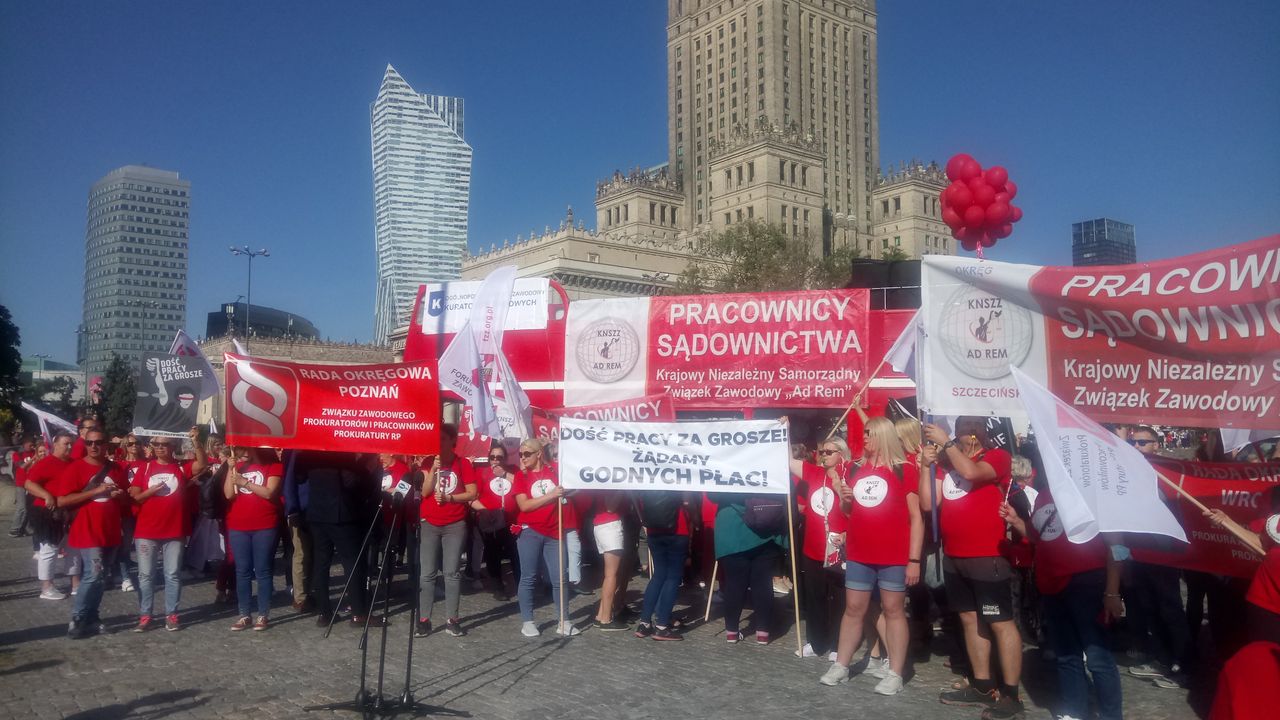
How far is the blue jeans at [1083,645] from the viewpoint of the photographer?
5750 mm

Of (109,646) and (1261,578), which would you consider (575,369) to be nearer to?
(109,646)

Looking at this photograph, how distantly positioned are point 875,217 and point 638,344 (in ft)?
350

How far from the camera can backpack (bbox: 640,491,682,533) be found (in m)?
8.33

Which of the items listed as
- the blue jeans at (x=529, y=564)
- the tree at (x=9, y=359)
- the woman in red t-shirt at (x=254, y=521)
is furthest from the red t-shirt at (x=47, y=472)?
the tree at (x=9, y=359)

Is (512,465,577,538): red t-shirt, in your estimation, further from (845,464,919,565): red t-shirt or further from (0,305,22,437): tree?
(0,305,22,437): tree

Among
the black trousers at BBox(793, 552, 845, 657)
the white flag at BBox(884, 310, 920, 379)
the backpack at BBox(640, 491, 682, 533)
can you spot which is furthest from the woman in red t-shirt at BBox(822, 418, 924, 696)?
the backpack at BBox(640, 491, 682, 533)

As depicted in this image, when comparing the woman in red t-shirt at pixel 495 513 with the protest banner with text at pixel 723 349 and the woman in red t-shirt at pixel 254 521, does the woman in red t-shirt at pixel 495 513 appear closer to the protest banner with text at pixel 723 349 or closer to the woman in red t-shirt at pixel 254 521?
the protest banner with text at pixel 723 349

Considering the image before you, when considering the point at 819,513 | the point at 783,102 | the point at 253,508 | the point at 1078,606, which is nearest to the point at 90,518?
the point at 253,508

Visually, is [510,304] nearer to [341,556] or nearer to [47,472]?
[341,556]

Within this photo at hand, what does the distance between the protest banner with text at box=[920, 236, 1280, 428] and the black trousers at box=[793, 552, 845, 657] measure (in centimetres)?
176

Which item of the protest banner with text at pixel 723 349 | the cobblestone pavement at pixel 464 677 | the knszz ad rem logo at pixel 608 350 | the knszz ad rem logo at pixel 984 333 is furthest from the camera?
the knszz ad rem logo at pixel 608 350

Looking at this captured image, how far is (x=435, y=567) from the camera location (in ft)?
28.9

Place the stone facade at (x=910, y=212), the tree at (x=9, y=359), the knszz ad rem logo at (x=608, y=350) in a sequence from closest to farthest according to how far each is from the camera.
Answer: the knszz ad rem logo at (x=608, y=350) < the tree at (x=9, y=359) < the stone facade at (x=910, y=212)

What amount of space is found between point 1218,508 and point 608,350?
629 centimetres
